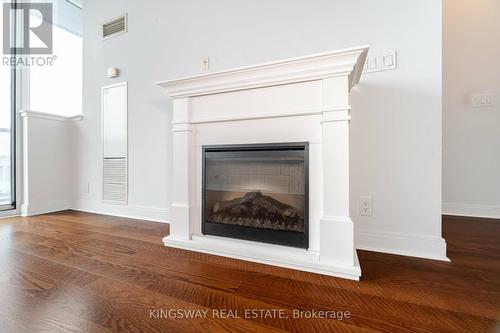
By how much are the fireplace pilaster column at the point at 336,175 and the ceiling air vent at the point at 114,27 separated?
2317 millimetres

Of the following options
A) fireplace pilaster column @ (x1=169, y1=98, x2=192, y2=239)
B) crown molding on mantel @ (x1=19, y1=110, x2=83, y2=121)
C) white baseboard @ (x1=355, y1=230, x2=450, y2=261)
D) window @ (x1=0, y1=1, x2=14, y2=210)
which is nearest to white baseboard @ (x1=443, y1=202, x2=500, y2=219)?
white baseboard @ (x1=355, y1=230, x2=450, y2=261)

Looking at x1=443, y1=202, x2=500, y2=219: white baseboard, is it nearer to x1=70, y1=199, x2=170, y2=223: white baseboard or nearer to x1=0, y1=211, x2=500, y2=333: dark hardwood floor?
x1=0, y1=211, x2=500, y2=333: dark hardwood floor

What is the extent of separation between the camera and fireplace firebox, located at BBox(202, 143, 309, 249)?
48.0 inches

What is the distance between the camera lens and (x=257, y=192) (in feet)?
4.41

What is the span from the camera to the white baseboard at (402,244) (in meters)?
1.26

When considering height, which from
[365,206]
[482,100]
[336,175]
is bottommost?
[365,206]

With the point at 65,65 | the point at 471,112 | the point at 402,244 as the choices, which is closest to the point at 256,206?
the point at 402,244

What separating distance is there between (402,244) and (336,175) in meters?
0.69

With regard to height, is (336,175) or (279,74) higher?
(279,74)

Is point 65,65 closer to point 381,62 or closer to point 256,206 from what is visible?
point 256,206

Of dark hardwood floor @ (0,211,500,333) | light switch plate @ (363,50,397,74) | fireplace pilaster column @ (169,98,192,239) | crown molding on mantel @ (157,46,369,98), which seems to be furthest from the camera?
fireplace pilaster column @ (169,98,192,239)

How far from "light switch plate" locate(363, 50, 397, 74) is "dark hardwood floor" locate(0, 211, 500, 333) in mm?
1149

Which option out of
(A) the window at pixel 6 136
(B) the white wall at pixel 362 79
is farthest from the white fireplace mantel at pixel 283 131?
(A) the window at pixel 6 136

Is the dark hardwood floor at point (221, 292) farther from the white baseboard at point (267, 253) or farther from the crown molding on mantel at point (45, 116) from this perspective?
the crown molding on mantel at point (45, 116)
